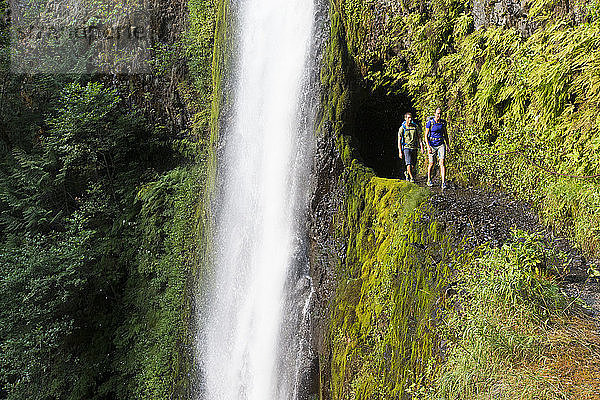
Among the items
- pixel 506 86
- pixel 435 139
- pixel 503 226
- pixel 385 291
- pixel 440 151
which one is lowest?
pixel 385 291

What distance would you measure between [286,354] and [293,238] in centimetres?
132

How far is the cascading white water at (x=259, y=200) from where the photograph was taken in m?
5.54

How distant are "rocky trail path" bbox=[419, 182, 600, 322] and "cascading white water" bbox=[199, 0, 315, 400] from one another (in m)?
1.96

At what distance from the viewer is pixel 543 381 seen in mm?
2574

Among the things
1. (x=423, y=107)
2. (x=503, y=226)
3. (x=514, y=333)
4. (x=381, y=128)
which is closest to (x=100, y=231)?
(x=381, y=128)

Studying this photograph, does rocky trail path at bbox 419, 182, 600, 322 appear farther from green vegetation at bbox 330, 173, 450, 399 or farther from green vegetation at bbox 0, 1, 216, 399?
green vegetation at bbox 0, 1, 216, 399

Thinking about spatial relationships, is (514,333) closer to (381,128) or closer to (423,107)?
(423,107)

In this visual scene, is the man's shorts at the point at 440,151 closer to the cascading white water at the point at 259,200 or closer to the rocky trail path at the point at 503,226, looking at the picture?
the rocky trail path at the point at 503,226

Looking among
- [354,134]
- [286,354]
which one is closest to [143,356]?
[286,354]

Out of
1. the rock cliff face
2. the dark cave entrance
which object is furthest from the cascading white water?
the dark cave entrance

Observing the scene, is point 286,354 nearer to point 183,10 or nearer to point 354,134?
point 354,134

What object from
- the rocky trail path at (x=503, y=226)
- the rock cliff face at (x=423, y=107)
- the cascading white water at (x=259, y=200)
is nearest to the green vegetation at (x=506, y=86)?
the rock cliff face at (x=423, y=107)

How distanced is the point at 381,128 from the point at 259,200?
2026 mm

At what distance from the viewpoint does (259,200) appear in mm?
6141
